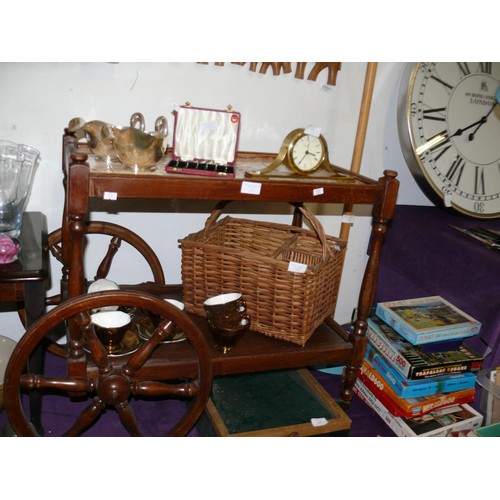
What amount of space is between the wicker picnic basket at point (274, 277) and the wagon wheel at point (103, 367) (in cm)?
27

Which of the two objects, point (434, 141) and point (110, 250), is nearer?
point (110, 250)

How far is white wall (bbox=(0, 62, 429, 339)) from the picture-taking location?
1.92 m

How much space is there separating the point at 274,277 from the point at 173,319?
0.39 m

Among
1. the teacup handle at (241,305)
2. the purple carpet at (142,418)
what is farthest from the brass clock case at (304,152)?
the purple carpet at (142,418)

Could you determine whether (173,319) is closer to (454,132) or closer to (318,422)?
(318,422)

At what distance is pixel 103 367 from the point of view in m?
1.45

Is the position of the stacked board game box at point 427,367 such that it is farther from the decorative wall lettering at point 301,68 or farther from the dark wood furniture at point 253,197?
the decorative wall lettering at point 301,68

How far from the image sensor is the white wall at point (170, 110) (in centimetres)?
192

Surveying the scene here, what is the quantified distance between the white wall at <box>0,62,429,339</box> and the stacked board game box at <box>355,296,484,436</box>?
2.15 ft

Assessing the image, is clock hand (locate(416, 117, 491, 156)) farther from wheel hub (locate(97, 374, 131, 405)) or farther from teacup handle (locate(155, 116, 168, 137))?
wheel hub (locate(97, 374, 131, 405))

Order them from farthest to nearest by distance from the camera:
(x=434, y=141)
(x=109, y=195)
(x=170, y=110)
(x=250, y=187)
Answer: (x=434, y=141) < (x=170, y=110) < (x=250, y=187) < (x=109, y=195)

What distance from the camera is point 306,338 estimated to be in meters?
1.72

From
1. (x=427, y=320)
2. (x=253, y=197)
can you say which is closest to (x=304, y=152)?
(x=253, y=197)
